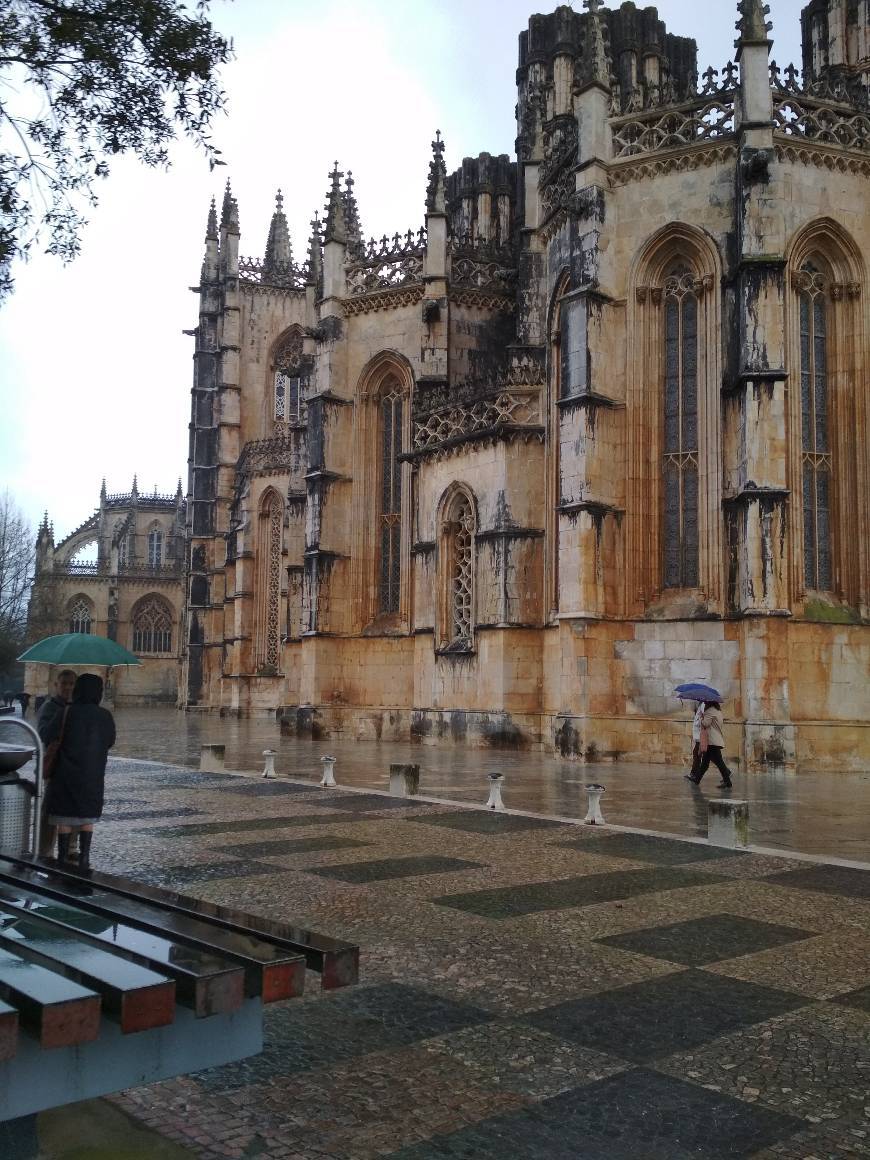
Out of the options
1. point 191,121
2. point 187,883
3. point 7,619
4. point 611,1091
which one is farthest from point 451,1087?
point 7,619

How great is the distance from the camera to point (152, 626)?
74750 millimetres

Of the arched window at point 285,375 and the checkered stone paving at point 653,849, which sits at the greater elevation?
the arched window at point 285,375

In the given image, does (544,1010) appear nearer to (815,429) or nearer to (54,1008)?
(54,1008)

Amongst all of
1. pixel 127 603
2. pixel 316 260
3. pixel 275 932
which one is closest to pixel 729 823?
pixel 275 932

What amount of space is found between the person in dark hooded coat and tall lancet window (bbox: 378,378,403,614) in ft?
76.2

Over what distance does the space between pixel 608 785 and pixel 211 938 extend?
13.7m

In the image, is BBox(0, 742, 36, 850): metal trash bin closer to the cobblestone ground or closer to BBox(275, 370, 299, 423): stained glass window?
the cobblestone ground

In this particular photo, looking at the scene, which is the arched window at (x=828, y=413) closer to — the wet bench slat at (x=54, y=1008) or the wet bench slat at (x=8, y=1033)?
the wet bench slat at (x=54, y=1008)

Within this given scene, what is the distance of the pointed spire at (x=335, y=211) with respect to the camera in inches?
1251

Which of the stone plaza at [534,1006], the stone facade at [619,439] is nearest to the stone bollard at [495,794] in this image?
the stone plaza at [534,1006]

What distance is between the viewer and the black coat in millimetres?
7680

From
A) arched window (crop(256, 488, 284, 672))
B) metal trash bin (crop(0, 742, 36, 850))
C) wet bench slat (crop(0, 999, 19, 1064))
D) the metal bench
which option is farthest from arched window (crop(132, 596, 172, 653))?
wet bench slat (crop(0, 999, 19, 1064))

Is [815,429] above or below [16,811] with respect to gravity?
above

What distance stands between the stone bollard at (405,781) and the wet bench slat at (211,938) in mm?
9955
